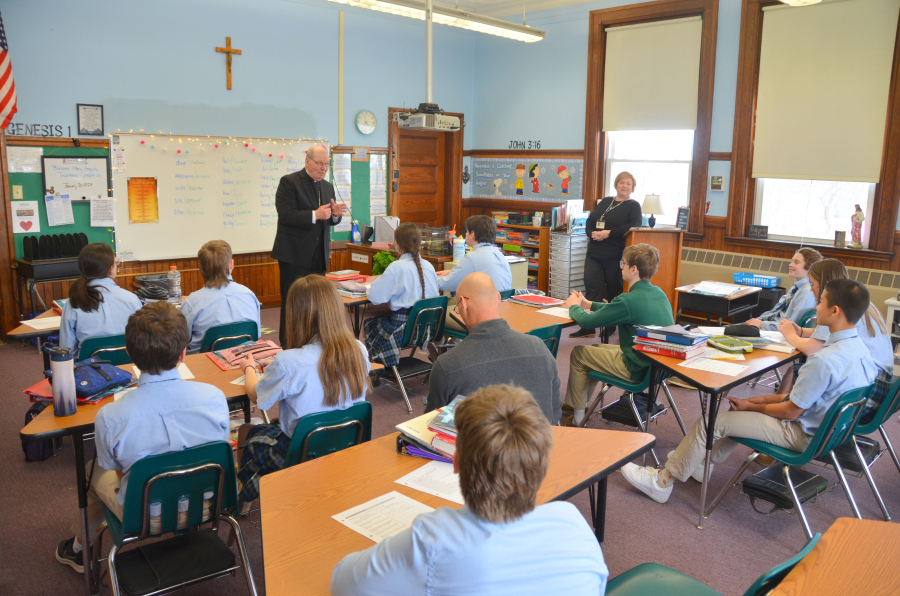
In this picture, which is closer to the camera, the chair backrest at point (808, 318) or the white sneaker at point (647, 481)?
the white sneaker at point (647, 481)

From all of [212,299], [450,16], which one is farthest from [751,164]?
[212,299]

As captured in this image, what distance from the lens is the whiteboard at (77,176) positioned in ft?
19.4

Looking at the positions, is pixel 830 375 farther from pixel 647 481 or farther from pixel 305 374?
pixel 305 374

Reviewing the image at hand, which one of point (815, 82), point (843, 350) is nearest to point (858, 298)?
point (843, 350)

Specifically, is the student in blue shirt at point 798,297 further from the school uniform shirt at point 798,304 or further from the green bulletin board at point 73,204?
the green bulletin board at point 73,204

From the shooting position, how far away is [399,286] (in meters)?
4.54

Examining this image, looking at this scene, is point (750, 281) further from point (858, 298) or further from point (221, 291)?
point (221, 291)

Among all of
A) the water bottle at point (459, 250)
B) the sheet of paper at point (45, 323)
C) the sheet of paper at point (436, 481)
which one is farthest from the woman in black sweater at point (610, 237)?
the sheet of paper at point (436, 481)

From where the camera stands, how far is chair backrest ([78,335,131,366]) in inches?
129

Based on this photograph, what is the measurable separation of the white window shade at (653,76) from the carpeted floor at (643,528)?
172 inches

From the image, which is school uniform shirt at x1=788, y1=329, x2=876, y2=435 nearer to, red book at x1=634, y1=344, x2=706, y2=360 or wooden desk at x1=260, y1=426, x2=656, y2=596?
red book at x1=634, y1=344, x2=706, y2=360

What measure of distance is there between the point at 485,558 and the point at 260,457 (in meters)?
1.57

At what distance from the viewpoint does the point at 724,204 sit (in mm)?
6895

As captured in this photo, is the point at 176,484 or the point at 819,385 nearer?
the point at 176,484
